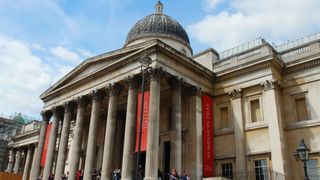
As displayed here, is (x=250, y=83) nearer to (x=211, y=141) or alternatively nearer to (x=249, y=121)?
(x=249, y=121)

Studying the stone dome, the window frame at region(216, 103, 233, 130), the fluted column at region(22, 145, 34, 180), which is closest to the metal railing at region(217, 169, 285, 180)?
the window frame at region(216, 103, 233, 130)

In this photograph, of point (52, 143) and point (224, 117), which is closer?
point (224, 117)

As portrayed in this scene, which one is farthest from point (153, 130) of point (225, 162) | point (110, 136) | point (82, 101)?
point (82, 101)

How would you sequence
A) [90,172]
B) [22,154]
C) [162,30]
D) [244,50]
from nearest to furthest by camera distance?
[90,172] < [244,50] < [162,30] < [22,154]

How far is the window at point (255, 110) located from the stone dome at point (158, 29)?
10996mm

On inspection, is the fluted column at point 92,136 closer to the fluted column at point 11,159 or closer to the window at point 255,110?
the window at point 255,110

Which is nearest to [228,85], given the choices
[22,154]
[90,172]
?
[90,172]

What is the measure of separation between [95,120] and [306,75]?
14699 millimetres

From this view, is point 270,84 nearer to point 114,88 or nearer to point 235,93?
point 235,93

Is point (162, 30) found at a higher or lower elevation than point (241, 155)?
higher

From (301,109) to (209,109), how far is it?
20.1 ft

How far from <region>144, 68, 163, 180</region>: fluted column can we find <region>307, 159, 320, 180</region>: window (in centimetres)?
959

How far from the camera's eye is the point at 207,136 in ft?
77.4

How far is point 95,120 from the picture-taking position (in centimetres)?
2417
